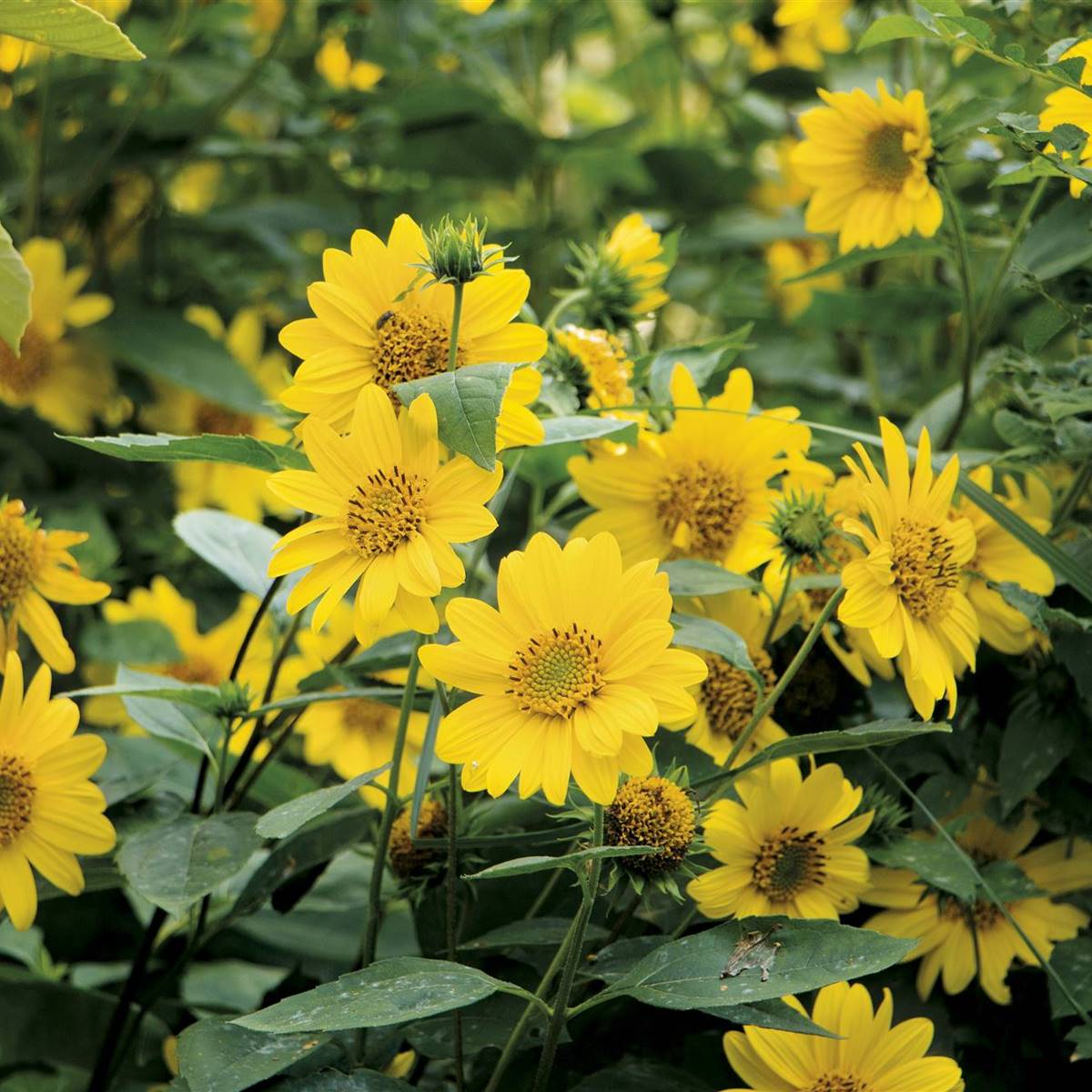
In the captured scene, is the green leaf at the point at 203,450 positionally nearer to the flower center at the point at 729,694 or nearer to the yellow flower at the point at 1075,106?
the flower center at the point at 729,694

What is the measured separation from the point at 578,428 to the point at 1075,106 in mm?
304

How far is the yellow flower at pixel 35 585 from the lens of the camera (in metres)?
0.71

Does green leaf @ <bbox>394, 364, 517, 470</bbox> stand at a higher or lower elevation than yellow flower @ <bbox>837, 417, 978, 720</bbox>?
higher

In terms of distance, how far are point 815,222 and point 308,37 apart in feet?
3.02

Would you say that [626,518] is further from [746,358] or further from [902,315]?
[746,358]

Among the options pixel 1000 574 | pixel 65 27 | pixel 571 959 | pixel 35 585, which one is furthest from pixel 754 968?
pixel 65 27

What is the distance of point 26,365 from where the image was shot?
1186 millimetres

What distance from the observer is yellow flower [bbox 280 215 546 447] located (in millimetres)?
590

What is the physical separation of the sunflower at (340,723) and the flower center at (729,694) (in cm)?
24

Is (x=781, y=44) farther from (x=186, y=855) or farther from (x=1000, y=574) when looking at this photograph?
(x=186, y=855)

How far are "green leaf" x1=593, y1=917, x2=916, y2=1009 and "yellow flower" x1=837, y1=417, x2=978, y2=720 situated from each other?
10 centimetres

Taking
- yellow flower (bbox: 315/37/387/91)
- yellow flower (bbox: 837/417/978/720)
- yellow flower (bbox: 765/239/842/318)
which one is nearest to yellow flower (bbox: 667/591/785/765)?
yellow flower (bbox: 837/417/978/720)

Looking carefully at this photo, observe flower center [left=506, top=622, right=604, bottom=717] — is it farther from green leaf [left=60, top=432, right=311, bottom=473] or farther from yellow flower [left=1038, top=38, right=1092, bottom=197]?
yellow flower [left=1038, top=38, right=1092, bottom=197]

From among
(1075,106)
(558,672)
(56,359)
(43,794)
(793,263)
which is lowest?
(793,263)
